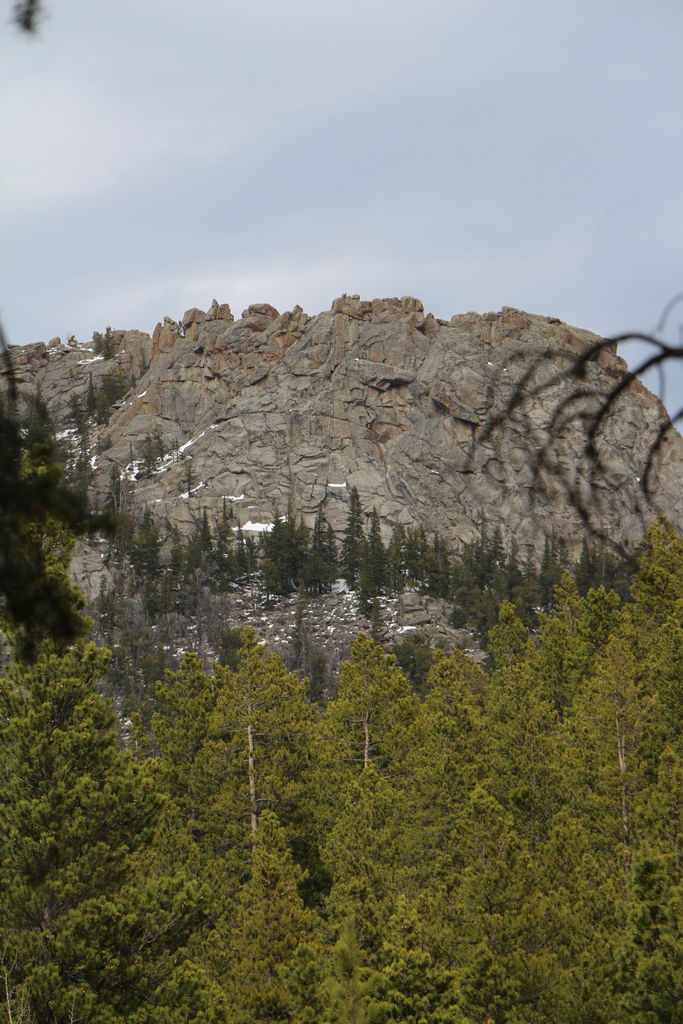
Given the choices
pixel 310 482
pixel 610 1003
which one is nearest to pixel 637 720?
→ pixel 610 1003

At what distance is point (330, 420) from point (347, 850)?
127 m

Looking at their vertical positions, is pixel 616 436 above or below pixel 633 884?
above

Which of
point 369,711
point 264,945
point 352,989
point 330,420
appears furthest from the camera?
point 330,420

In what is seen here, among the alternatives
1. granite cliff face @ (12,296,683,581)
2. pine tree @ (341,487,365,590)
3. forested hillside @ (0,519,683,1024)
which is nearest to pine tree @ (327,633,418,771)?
forested hillside @ (0,519,683,1024)

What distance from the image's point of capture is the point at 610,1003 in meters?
18.8

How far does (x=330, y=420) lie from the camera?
486 ft

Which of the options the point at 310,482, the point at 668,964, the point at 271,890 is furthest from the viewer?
the point at 310,482

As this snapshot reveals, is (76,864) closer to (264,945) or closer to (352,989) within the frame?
(352,989)

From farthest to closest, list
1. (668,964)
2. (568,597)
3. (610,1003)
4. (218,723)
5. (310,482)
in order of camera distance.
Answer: (310,482)
(568,597)
(218,723)
(610,1003)
(668,964)

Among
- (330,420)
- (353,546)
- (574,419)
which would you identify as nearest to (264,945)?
(574,419)

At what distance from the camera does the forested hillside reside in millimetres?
15828

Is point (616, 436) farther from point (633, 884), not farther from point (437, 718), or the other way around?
point (633, 884)

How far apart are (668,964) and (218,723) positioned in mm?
14798

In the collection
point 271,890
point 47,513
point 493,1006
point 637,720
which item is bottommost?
point 493,1006
